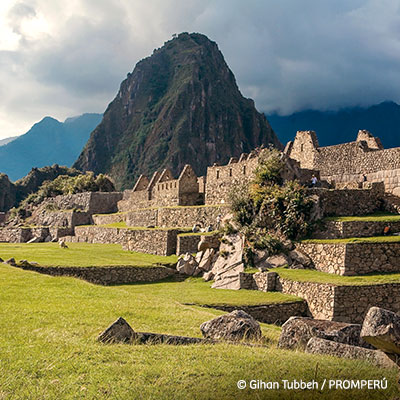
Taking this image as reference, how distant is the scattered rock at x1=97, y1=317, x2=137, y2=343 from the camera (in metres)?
7.81

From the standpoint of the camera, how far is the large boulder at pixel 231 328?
8.77 meters

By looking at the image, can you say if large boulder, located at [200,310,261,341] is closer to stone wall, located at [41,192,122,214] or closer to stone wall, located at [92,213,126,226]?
stone wall, located at [92,213,126,226]

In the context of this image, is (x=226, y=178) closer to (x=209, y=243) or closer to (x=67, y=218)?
(x=209, y=243)

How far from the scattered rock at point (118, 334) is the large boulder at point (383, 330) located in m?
4.14

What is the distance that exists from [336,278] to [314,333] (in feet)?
33.3

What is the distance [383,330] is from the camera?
21.5 feet

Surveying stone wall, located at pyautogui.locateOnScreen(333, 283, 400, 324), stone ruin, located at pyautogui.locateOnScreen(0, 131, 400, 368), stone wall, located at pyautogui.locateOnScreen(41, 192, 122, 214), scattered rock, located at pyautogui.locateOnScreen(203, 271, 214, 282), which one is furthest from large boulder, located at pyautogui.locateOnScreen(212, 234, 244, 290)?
stone wall, located at pyautogui.locateOnScreen(41, 192, 122, 214)

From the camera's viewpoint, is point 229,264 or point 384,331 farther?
point 229,264

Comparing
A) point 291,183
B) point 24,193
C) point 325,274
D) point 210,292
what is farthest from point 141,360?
point 24,193

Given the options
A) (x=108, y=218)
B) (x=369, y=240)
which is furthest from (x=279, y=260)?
(x=108, y=218)

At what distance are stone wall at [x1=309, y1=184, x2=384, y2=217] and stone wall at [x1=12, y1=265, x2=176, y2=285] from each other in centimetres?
895

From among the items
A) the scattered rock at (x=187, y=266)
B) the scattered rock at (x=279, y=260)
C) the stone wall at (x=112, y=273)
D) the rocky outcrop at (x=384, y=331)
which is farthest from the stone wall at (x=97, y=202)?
the rocky outcrop at (x=384, y=331)

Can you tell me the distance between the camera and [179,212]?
3070 centimetres

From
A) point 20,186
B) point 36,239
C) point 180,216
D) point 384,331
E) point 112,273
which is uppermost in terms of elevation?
point 20,186
